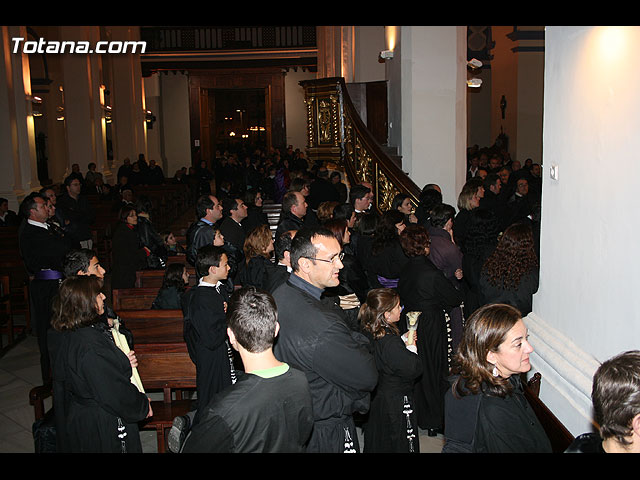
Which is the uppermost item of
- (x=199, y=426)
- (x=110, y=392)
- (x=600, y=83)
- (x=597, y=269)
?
(x=600, y=83)

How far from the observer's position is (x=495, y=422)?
2.74 meters

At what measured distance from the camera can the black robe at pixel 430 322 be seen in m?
5.47

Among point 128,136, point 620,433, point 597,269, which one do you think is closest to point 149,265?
point 597,269

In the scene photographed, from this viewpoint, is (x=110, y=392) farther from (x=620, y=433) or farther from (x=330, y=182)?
(x=330, y=182)

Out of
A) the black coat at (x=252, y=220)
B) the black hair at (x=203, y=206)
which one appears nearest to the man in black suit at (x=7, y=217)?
the black coat at (x=252, y=220)

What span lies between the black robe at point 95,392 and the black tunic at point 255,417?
1.30m

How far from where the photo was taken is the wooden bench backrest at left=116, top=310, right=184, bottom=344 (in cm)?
629

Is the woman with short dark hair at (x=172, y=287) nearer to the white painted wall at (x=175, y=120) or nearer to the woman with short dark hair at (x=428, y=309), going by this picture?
the woman with short dark hair at (x=428, y=309)

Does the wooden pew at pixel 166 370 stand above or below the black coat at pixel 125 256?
below

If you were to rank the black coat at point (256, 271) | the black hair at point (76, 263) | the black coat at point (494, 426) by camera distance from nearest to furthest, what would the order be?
the black coat at point (494, 426) < the black hair at point (76, 263) < the black coat at point (256, 271)

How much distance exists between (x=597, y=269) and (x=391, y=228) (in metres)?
2.89

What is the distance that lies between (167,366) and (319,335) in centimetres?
Result: 261

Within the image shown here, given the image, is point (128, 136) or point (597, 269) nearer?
point (597, 269)

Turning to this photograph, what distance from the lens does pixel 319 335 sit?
3359 mm
